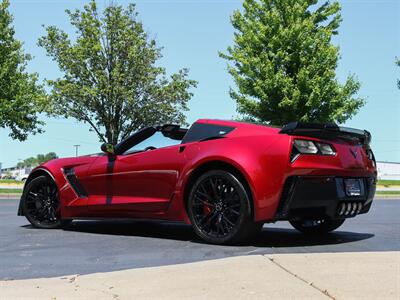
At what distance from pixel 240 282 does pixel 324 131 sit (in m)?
2.21

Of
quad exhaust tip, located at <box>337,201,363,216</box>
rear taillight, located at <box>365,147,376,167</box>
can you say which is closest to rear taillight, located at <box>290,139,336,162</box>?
quad exhaust tip, located at <box>337,201,363,216</box>

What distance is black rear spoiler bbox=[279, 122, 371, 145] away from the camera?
5.13 m

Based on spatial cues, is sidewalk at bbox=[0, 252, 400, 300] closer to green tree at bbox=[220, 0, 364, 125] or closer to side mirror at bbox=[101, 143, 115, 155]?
side mirror at bbox=[101, 143, 115, 155]

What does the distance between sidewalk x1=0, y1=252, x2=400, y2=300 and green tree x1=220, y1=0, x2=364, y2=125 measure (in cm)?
1839

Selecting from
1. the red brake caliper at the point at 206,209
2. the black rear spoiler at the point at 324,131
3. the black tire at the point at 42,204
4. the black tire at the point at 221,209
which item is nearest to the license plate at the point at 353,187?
the black rear spoiler at the point at 324,131

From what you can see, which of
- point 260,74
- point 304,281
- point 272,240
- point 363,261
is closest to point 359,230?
point 272,240

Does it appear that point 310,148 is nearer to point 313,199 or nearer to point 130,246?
point 313,199

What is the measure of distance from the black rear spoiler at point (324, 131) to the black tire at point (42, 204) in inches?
132

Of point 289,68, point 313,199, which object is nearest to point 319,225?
point 313,199

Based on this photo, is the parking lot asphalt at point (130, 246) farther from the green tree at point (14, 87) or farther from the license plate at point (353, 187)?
the green tree at point (14, 87)

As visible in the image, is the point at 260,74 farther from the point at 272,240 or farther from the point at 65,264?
the point at 65,264

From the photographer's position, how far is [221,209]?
210 inches

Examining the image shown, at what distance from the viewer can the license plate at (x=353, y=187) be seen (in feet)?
17.5

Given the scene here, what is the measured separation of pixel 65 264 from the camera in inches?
182
